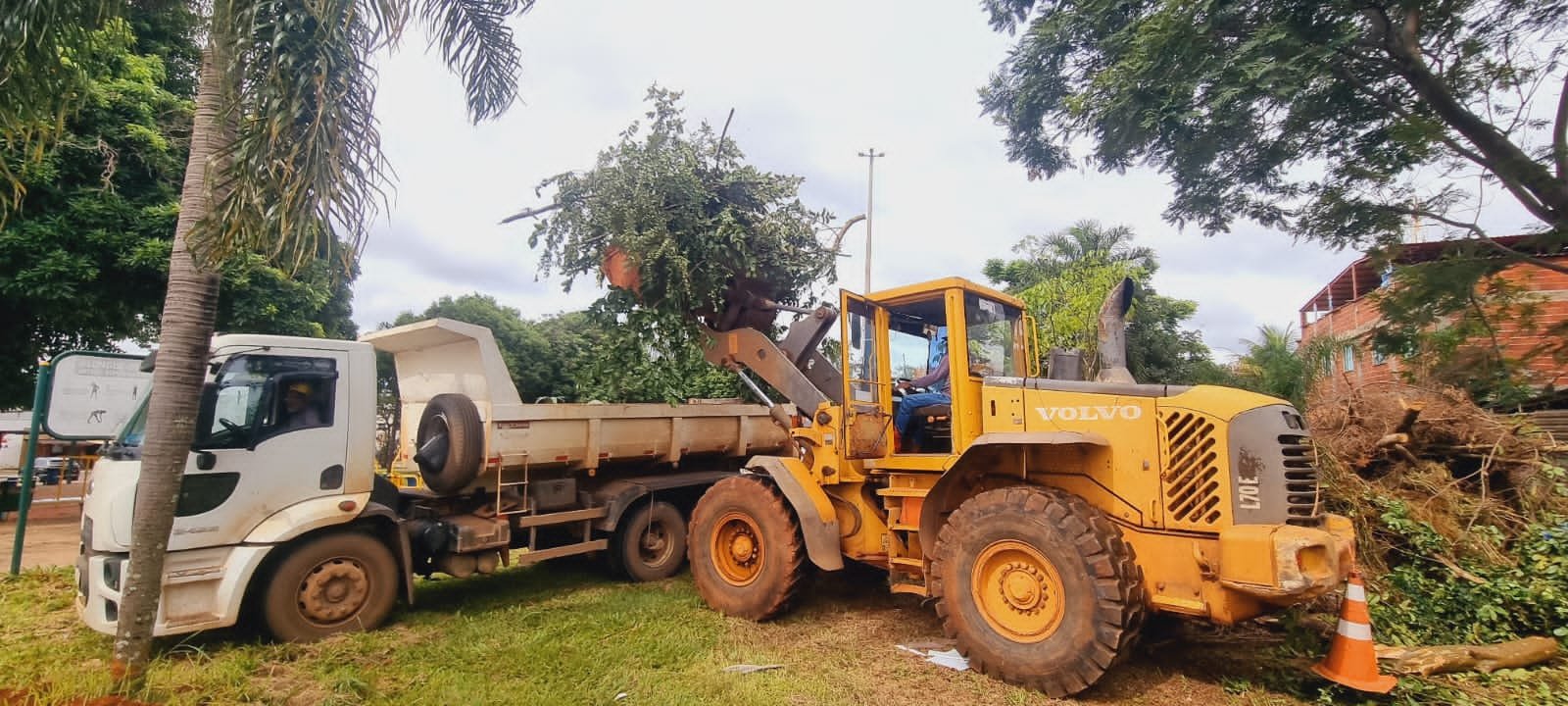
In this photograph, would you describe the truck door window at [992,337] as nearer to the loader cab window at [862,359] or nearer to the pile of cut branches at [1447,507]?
the loader cab window at [862,359]

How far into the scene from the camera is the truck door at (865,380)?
5816 mm

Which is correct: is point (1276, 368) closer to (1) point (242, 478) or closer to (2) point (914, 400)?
(2) point (914, 400)

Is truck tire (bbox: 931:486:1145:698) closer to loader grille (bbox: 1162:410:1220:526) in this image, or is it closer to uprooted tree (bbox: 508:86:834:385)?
loader grille (bbox: 1162:410:1220:526)

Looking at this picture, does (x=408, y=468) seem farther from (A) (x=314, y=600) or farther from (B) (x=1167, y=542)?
(B) (x=1167, y=542)

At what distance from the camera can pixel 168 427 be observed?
4.21 m

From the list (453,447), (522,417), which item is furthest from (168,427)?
(522,417)

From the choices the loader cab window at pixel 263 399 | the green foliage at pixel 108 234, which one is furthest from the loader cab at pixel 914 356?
the green foliage at pixel 108 234

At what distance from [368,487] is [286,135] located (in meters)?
2.99

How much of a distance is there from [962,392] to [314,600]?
4.91 metres

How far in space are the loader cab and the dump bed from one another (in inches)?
99.4

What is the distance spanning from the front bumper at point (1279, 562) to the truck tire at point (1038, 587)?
52cm

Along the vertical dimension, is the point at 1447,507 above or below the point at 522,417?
below

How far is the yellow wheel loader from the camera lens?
4242mm

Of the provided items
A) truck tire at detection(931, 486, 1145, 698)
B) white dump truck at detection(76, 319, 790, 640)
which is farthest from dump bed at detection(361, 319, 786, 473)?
truck tire at detection(931, 486, 1145, 698)
